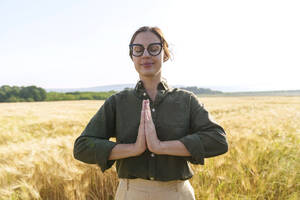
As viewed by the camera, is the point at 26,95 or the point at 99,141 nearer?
the point at 99,141

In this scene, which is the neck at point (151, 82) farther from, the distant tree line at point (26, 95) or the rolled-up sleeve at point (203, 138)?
the distant tree line at point (26, 95)

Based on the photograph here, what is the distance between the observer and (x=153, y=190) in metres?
1.46

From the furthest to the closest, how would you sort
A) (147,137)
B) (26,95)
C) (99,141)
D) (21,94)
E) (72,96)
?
1. (72,96)
2. (26,95)
3. (21,94)
4. (99,141)
5. (147,137)

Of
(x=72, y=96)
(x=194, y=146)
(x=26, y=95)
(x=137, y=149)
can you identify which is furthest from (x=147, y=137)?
(x=72, y=96)

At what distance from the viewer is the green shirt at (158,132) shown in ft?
4.62

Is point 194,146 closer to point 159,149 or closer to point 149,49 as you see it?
point 159,149

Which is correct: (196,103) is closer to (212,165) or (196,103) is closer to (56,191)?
(212,165)

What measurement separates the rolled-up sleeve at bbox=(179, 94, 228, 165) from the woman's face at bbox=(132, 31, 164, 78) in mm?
346

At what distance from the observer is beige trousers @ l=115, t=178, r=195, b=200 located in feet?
4.81

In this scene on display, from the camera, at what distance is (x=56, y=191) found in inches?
90.6

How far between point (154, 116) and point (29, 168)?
5.25 ft

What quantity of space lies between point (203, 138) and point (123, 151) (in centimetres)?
47

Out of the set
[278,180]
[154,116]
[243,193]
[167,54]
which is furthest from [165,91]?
[278,180]

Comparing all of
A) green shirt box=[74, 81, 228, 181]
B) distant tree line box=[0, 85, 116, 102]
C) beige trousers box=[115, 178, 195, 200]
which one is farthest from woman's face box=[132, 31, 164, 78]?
distant tree line box=[0, 85, 116, 102]
